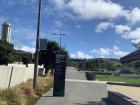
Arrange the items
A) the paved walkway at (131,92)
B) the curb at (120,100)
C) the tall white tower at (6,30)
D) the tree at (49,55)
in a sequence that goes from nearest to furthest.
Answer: the curb at (120,100) → the paved walkway at (131,92) → the tree at (49,55) → the tall white tower at (6,30)

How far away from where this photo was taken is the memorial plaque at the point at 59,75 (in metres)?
27.0

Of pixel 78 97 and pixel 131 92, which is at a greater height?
pixel 131 92

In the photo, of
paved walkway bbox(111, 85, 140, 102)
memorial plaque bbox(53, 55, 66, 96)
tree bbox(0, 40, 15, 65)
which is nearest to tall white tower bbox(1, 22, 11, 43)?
tree bbox(0, 40, 15, 65)

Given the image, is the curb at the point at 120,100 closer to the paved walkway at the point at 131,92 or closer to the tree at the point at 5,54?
the paved walkway at the point at 131,92

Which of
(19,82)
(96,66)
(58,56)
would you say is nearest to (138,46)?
(58,56)

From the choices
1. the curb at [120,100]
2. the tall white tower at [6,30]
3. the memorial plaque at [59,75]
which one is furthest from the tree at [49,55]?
the tall white tower at [6,30]

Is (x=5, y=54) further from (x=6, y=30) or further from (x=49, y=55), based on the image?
(x=6, y=30)

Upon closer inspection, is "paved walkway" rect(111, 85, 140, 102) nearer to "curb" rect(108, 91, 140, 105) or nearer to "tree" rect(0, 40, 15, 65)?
"curb" rect(108, 91, 140, 105)

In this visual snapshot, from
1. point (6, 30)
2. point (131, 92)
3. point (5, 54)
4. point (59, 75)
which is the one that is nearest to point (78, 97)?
point (59, 75)

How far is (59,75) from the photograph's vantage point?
27.5m

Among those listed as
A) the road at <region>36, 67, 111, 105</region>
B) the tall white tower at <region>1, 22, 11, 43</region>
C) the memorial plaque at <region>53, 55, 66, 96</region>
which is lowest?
the road at <region>36, 67, 111, 105</region>

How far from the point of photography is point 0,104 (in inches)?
645

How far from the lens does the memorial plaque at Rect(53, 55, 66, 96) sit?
2703 centimetres

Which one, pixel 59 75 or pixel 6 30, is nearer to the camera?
pixel 59 75
